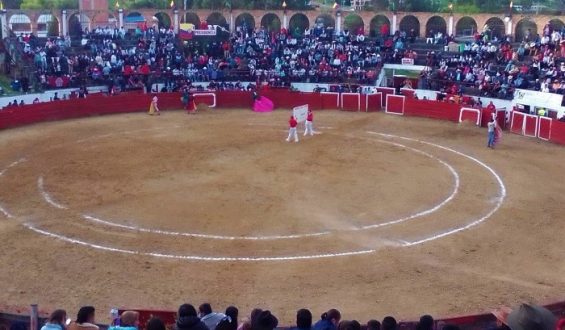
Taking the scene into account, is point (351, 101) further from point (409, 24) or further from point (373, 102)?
point (409, 24)

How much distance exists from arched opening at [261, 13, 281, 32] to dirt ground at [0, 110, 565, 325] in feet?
109

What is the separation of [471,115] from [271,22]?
32.0 metres

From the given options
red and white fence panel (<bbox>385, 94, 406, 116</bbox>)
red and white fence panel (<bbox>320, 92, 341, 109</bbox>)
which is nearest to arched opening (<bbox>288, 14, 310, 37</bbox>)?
red and white fence panel (<bbox>320, 92, 341, 109</bbox>)

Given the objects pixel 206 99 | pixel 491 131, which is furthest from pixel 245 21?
pixel 491 131

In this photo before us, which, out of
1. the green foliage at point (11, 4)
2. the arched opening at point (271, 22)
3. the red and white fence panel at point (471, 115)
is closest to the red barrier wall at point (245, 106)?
the red and white fence panel at point (471, 115)

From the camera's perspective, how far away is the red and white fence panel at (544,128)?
31.6m

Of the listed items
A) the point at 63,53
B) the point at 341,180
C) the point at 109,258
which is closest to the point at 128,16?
the point at 63,53

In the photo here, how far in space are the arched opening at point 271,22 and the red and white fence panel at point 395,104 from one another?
25636 millimetres

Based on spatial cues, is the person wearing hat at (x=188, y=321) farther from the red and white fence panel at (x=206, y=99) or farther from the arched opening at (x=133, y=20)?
the arched opening at (x=133, y=20)

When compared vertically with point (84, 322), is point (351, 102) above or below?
below

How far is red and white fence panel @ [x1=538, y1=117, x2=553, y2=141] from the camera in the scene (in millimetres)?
31625

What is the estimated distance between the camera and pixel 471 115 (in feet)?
116

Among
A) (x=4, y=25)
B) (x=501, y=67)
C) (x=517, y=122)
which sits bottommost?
(x=517, y=122)

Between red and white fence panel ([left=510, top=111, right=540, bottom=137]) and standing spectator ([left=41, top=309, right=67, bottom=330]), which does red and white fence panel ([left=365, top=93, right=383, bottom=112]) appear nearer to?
red and white fence panel ([left=510, top=111, right=540, bottom=137])
